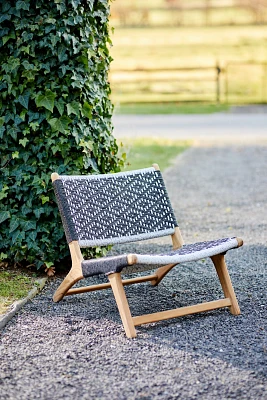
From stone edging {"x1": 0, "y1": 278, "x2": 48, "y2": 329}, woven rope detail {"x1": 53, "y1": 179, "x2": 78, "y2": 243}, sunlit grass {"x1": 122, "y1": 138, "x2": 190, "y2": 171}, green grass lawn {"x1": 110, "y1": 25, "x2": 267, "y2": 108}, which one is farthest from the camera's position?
green grass lawn {"x1": 110, "y1": 25, "x2": 267, "y2": 108}

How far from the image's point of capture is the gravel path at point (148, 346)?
11.2 feet

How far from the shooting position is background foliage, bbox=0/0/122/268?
5023 millimetres

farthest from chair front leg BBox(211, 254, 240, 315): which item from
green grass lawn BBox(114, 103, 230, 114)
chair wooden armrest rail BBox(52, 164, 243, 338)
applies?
green grass lawn BBox(114, 103, 230, 114)

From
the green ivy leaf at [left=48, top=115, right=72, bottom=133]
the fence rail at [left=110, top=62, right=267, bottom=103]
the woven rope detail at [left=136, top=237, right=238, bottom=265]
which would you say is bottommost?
the fence rail at [left=110, top=62, right=267, bottom=103]

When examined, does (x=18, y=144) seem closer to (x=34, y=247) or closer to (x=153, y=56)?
(x=34, y=247)

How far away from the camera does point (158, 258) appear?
4082 mm

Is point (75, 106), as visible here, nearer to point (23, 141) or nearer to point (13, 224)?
point (23, 141)

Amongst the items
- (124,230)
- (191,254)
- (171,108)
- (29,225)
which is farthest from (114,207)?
(171,108)

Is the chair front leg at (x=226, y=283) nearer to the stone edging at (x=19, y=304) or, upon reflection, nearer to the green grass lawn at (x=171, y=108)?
the stone edging at (x=19, y=304)

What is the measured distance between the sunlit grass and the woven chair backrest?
541cm

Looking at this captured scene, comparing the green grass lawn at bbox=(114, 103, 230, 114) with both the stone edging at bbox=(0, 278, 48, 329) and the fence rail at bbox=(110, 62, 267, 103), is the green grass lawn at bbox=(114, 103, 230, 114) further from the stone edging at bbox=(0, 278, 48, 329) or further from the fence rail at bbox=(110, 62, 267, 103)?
the stone edging at bbox=(0, 278, 48, 329)

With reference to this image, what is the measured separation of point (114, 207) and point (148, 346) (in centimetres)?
123

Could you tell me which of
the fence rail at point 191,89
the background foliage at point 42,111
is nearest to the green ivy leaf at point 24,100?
the background foliage at point 42,111

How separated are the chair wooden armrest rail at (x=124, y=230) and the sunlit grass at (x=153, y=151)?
17.9ft
